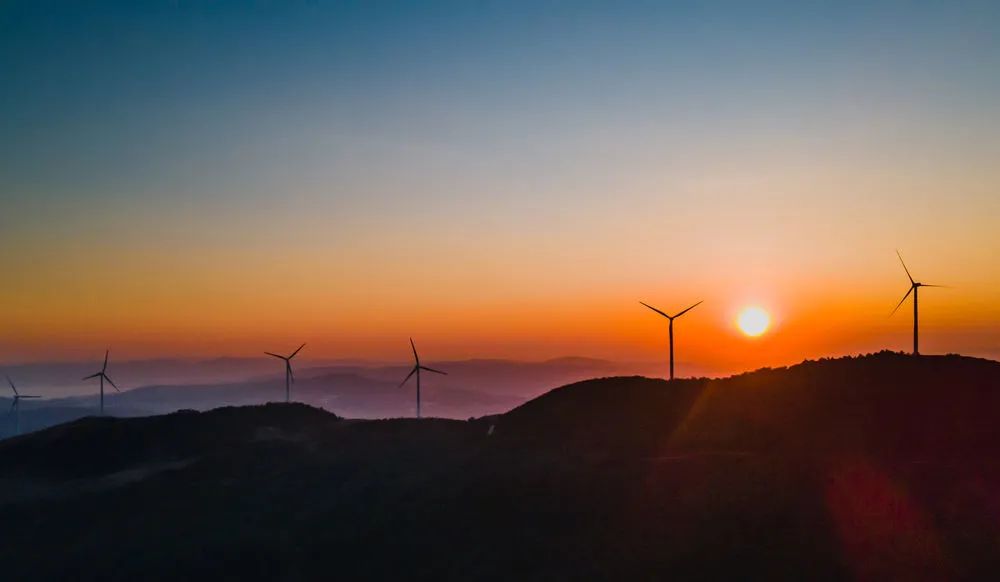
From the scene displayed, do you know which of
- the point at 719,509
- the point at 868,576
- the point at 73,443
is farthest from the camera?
the point at 73,443

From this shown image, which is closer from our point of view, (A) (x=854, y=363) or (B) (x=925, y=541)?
(B) (x=925, y=541)

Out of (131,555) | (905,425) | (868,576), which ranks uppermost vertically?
(905,425)

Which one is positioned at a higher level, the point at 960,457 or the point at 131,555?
the point at 960,457

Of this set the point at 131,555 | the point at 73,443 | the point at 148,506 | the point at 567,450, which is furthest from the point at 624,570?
the point at 73,443

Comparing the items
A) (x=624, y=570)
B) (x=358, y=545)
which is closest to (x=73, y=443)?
(x=358, y=545)

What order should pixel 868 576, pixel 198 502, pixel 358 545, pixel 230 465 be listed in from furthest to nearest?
1. pixel 230 465
2. pixel 198 502
3. pixel 358 545
4. pixel 868 576

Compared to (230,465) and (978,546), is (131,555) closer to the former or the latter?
(230,465)

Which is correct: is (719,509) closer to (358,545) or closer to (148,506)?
(358,545)
